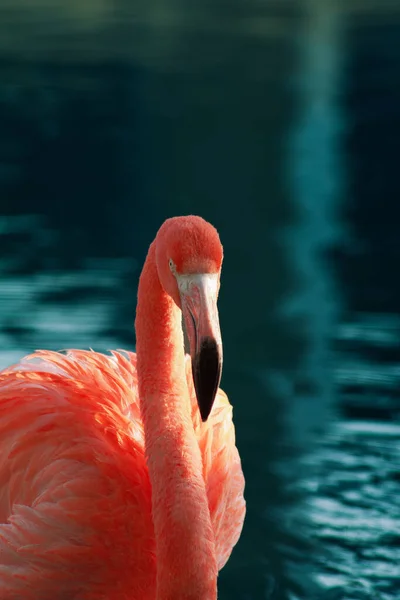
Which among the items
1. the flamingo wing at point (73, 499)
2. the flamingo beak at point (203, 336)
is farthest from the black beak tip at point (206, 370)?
the flamingo wing at point (73, 499)

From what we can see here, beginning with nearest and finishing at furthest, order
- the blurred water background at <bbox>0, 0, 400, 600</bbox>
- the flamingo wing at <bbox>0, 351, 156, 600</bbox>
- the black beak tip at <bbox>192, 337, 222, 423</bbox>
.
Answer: the black beak tip at <bbox>192, 337, 222, 423</bbox>, the flamingo wing at <bbox>0, 351, 156, 600</bbox>, the blurred water background at <bbox>0, 0, 400, 600</bbox>

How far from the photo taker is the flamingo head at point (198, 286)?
9.13 ft

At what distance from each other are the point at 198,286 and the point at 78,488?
96cm

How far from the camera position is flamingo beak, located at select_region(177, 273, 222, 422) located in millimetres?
2777

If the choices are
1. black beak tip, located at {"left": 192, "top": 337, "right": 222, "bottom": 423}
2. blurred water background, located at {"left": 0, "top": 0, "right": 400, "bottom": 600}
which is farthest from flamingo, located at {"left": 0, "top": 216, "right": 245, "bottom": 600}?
blurred water background, located at {"left": 0, "top": 0, "right": 400, "bottom": 600}

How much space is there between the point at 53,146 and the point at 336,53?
7.42 meters

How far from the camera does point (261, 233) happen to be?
873cm

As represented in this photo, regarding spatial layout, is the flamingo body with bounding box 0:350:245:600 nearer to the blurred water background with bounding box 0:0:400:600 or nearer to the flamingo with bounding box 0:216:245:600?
the flamingo with bounding box 0:216:245:600

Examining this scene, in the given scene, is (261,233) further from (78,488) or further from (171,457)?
(171,457)

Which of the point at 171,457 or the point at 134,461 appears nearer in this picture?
the point at 171,457

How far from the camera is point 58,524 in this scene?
346cm

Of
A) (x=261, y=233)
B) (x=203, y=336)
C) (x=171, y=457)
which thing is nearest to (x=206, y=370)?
(x=203, y=336)

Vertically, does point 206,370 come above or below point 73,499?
above

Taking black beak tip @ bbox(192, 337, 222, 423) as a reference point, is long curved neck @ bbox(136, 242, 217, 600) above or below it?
below
